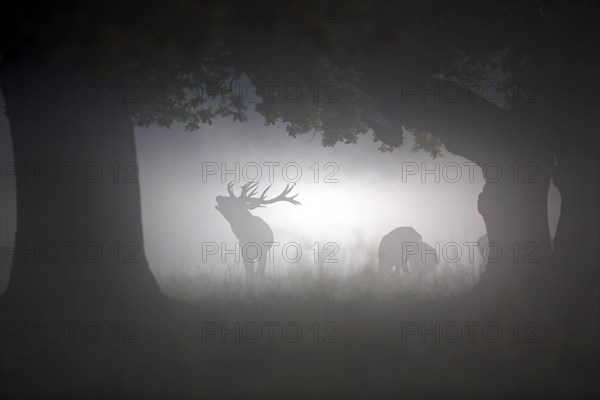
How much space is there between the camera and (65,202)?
7445 millimetres

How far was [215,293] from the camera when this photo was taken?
9.70m

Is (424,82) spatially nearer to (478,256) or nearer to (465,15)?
(465,15)

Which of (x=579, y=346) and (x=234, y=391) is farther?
(x=579, y=346)

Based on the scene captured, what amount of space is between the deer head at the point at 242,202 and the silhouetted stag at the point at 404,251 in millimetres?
2511

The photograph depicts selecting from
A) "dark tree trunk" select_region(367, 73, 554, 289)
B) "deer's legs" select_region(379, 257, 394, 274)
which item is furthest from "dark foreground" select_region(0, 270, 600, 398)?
"deer's legs" select_region(379, 257, 394, 274)

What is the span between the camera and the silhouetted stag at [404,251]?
12.8m

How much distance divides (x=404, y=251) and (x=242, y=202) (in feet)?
13.9

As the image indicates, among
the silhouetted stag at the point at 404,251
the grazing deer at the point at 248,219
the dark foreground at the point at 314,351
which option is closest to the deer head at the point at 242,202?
the grazing deer at the point at 248,219

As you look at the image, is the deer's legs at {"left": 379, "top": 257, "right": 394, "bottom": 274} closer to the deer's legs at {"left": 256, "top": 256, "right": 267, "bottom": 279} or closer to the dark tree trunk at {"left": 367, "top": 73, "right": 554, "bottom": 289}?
the deer's legs at {"left": 256, "top": 256, "right": 267, "bottom": 279}

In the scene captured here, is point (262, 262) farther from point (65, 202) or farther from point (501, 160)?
point (501, 160)

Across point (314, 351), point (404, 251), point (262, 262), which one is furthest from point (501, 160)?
point (262, 262)

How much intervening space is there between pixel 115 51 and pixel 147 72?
2274 millimetres

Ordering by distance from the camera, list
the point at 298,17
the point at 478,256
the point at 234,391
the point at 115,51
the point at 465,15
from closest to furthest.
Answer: the point at 234,391 < the point at 115,51 < the point at 298,17 < the point at 465,15 < the point at 478,256

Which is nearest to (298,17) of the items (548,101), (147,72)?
(147,72)
